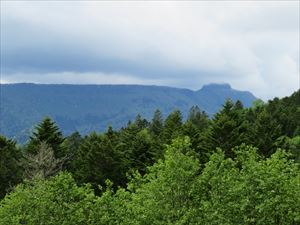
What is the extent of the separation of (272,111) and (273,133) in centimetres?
4479

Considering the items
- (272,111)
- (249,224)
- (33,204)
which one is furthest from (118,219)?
(272,111)

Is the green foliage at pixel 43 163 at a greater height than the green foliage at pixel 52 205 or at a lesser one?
lesser

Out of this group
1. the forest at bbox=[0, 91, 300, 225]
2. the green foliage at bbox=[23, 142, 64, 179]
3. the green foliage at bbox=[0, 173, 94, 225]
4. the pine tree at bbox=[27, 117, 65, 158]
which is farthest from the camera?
the pine tree at bbox=[27, 117, 65, 158]

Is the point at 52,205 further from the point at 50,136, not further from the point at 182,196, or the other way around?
the point at 50,136

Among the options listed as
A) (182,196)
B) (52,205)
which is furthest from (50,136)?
(182,196)

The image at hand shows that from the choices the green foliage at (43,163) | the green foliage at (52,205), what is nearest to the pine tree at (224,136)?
the green foliage at (43,163)

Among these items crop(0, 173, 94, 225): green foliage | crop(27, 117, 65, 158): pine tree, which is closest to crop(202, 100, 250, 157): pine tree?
crop(27, 117, 65, 158): pine tree

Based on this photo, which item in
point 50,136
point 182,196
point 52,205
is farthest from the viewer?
point 50,136

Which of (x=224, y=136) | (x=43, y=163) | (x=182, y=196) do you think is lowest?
(x=43, y=163)

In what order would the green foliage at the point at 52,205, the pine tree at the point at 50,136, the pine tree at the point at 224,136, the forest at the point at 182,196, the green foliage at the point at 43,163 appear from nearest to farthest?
1. the forest at the point at 182,196
2. the green foliage at the point at 52,205
3. the green foliage at the point at 43,163
4. the pine tree at the point at 224,136
5. the pine tree at the point at 50,136

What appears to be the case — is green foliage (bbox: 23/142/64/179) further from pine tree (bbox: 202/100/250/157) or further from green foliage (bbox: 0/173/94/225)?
green foliage (bbox: 0/173/94/225)

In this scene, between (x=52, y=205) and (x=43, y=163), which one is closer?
(x=52, y=205)

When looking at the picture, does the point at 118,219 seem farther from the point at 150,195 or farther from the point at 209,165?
the point at 209,165

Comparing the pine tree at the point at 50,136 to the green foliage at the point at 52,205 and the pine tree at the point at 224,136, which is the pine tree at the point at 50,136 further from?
the green foliage at the point at 52,205
